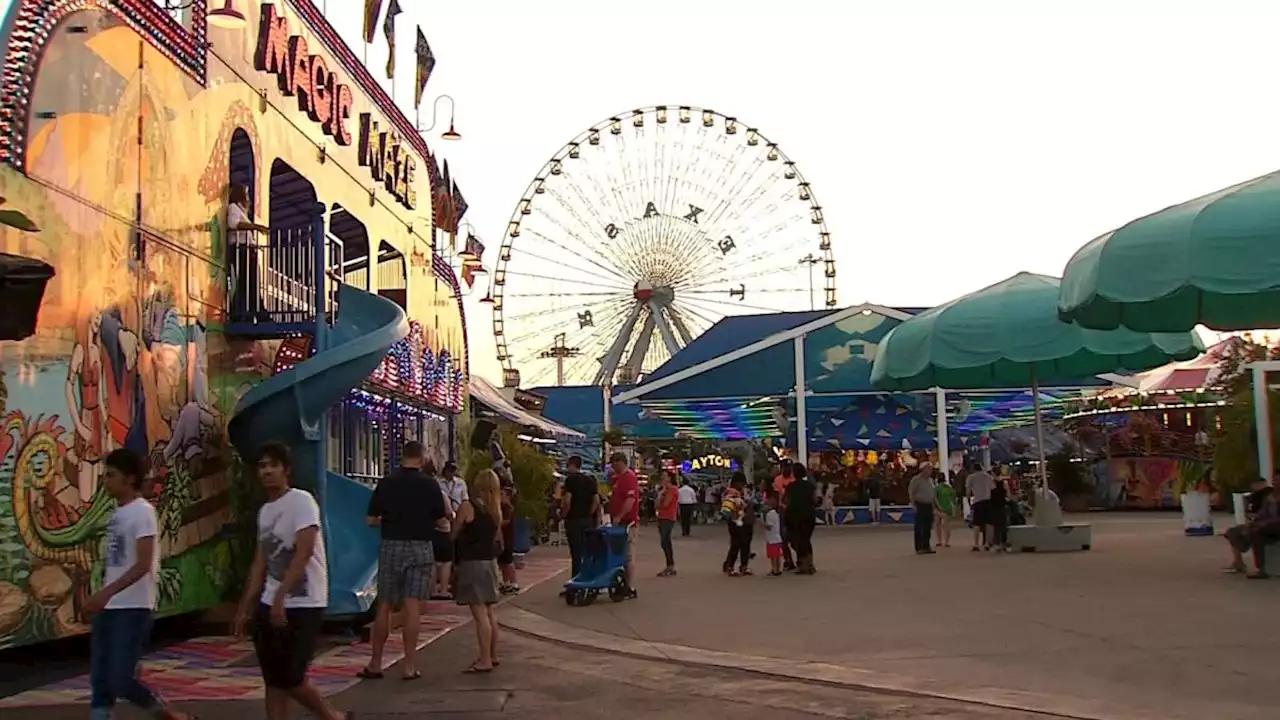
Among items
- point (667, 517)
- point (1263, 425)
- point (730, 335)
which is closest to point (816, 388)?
point (730, 335)

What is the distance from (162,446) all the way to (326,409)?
1.46 metres

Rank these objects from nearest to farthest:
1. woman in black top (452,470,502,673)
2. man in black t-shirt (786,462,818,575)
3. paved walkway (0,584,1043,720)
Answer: paved walkway (0,584,1043,720) → woman in black top (452,470,502,673) → man in black t-shirt (786,462,818,575)

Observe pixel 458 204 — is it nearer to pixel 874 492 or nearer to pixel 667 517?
pixel 667 517

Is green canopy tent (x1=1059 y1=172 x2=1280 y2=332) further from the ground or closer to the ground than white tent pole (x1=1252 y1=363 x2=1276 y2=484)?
further from the ground

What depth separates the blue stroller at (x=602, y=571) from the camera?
13.6 m

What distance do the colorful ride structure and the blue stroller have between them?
269 cm

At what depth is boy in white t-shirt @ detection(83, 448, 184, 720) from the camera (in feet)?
19.5

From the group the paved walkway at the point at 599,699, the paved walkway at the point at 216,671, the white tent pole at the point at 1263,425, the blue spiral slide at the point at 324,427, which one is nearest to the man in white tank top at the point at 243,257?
the blue spiral slide at the point at 324,427

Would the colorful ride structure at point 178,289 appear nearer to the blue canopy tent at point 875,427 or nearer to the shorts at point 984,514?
the shorts at point 984,514

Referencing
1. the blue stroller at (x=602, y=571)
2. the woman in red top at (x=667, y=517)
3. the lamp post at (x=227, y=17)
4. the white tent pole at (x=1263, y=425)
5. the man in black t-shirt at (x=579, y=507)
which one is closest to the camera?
the lamp post at (x=227, y=17)

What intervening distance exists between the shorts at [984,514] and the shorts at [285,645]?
51.3 feet

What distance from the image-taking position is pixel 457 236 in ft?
70.5

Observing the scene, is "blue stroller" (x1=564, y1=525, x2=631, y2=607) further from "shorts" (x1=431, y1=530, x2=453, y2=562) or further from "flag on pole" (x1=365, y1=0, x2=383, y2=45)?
"flag on pole" (x1=365, y1=0, x2=383, y2=45)

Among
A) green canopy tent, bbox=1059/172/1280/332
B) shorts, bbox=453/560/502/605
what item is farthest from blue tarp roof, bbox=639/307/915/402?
shorts, bbox=453/560/502/605
